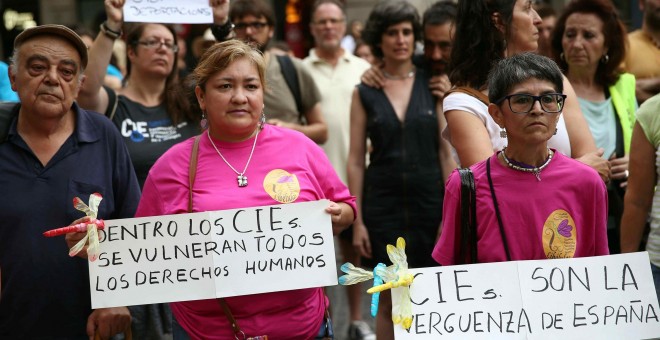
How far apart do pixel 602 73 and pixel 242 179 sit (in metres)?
2.64

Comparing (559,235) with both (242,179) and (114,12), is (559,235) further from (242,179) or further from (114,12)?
(114,12)

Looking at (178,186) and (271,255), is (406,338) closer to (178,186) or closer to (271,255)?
(271,255)

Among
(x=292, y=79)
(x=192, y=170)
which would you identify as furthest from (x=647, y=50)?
(x=192, y=170)

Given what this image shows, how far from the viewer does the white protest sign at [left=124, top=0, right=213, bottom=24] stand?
5.48 meters

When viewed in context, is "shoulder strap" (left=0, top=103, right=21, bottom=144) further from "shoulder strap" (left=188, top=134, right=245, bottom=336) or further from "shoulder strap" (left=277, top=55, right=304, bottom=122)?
"shoulder strap" (left=277, top=55, right=304, bottom=122)

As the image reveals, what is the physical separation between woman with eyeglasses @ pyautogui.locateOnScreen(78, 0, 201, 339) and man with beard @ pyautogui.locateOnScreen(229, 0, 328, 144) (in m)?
0.71

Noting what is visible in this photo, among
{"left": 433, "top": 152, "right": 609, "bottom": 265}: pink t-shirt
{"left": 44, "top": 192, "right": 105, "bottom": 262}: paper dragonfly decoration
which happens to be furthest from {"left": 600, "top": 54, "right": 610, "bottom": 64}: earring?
{"left": 44, "top": 192, "right": 105, "bottom": 262}: paper dragonfly decoration

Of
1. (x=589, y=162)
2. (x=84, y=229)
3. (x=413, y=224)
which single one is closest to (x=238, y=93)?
(x=84, y=229)

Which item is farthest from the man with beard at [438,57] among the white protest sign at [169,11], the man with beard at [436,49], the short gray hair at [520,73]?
the short gray hair at [520,73]

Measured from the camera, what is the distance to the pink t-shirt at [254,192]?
3934mm

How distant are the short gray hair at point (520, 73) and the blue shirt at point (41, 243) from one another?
6.14 ft

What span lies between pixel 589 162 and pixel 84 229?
6.71 feet

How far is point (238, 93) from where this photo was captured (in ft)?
13.3

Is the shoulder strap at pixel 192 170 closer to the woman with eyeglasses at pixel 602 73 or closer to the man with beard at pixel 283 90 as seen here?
the man with beard at pixel 283 90
